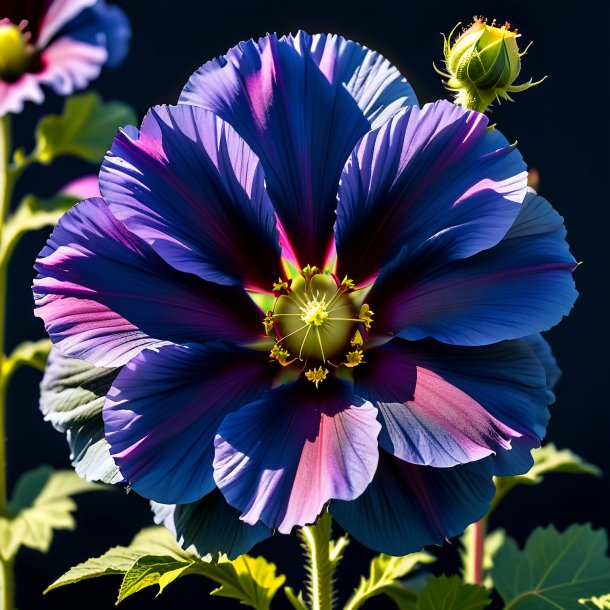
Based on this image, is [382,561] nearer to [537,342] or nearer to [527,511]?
[537,342]

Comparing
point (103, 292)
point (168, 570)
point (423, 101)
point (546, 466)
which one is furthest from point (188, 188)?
point (423, 101)

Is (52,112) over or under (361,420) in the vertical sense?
over

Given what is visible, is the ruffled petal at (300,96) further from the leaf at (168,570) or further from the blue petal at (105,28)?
the blue petal at (105,28)

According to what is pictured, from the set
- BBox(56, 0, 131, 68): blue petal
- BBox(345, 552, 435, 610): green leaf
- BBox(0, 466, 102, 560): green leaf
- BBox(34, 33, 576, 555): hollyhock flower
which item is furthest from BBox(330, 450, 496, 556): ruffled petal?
BBox(56, 0, 131, 68): blue petal

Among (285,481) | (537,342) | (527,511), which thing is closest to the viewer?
(285,481)

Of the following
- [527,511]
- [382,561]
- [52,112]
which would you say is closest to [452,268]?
[382,561]

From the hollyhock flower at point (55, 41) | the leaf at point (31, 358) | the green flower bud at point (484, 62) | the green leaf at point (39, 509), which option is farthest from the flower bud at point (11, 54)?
the green flower bud at point (484, 62)

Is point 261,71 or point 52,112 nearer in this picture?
point 261,71
